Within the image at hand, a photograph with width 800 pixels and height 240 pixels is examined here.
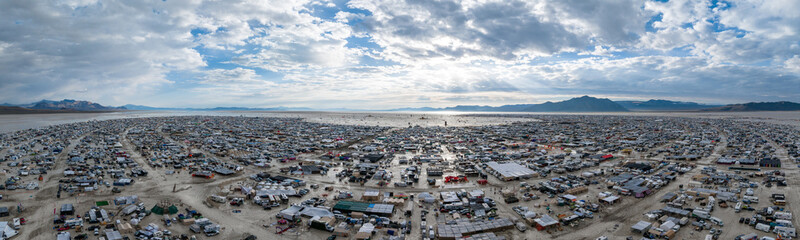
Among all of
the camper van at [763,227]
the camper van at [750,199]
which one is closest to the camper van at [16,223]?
the camper van at [763,227]

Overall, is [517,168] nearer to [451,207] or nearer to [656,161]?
[451,207]

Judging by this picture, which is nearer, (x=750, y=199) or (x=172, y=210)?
(x=172, y=210)

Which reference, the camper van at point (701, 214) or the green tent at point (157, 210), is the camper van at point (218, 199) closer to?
the green tent at point (157, 210)

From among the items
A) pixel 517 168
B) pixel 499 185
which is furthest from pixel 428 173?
pixel 517 168

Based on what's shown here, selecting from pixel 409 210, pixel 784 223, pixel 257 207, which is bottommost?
pixel 257 207

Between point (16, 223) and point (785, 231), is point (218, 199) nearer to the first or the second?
point (16, 223)

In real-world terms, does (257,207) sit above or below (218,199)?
below

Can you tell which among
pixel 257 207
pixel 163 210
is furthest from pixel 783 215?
pixel 163 210

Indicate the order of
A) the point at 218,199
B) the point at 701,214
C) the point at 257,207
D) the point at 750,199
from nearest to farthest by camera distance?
the point at 701,214, the point at 750,199, the point at 257,207, the point at 218,199
